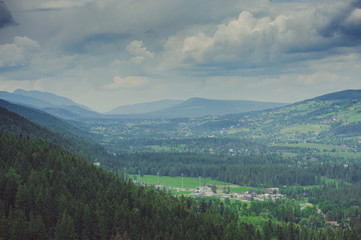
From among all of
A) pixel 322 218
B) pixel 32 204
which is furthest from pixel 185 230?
pixel 322 218

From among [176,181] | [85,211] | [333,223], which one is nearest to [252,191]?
[176,181]

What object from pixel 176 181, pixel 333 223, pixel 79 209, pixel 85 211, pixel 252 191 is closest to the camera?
pixel 85 211

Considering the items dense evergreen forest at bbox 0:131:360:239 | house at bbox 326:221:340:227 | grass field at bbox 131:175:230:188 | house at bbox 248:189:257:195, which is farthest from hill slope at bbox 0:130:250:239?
grass field at bbox 131:175:230:188

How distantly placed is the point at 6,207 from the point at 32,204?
3.39 meters

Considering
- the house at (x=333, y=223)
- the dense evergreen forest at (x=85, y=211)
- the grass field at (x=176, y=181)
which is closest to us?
the dense evergreen forest at (x=85, y=211)

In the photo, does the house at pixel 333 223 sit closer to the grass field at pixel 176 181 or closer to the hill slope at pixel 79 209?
the hill slope at pixel 79 209

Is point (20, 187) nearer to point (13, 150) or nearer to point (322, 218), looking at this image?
point (13, 150)

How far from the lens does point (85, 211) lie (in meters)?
56.7

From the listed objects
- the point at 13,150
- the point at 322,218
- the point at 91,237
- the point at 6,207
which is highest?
the point at 13,150

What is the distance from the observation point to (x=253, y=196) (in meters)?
126

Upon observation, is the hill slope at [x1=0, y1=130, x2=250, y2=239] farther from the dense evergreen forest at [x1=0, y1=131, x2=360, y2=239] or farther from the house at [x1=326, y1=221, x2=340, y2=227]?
the house at [x1=326, y1=221, x2=340, y2=227]

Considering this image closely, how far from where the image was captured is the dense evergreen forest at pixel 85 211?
53.0m

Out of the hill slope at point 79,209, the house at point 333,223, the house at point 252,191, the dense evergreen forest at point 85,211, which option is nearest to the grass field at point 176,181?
the house at point 252,191

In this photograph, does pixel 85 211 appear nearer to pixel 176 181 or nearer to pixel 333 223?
pixel 333 223
